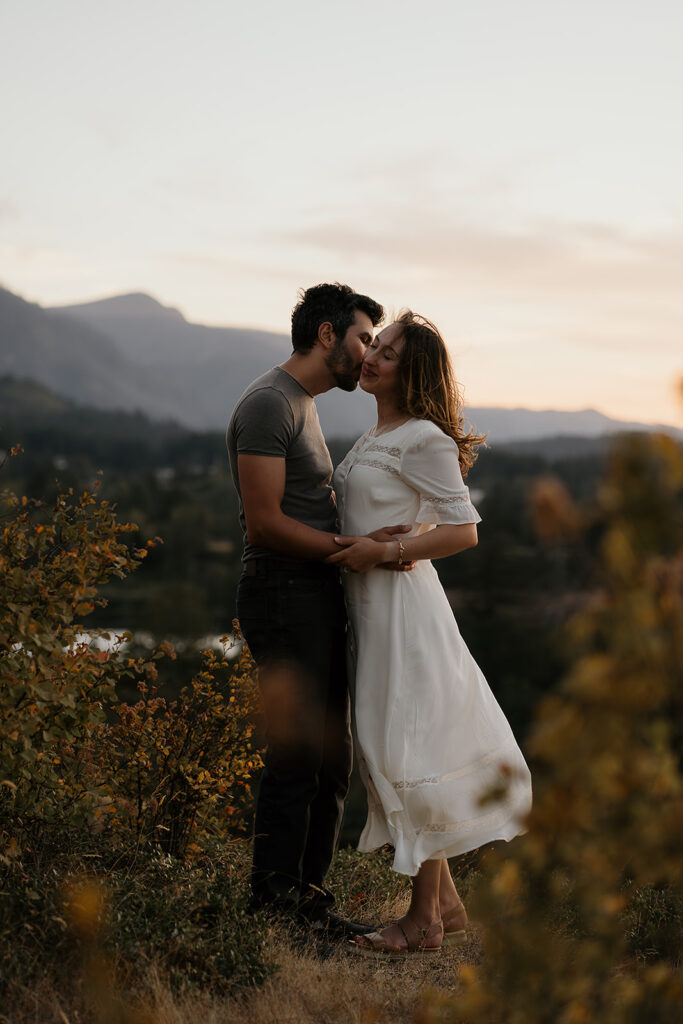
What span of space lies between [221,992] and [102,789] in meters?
1.08

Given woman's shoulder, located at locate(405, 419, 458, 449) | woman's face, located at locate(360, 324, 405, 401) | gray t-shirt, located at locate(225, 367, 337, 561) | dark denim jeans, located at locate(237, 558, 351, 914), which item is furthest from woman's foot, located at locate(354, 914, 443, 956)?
woman's face, located at locate(360, 324, 405, 401)

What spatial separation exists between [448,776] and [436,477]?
117 centimetres

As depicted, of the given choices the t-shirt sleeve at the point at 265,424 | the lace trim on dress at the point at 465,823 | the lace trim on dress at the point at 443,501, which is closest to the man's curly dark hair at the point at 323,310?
the t-shirt sleeve at the point at 265,424

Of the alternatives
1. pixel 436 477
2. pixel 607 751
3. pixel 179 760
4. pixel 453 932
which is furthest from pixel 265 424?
pixel 607 751

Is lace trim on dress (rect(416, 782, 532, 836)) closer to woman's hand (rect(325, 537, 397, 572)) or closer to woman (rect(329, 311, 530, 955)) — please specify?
woman (rect(329, 311, 530, 955))

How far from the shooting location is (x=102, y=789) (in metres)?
3.98

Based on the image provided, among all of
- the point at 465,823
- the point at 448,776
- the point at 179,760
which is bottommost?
the point at 179,760

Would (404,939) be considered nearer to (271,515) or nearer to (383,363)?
(271,515)

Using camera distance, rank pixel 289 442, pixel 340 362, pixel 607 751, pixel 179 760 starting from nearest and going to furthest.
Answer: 1. pixel 607 751
2. pixel 289 442
3. pixel 340 362
4. pixel 179 760

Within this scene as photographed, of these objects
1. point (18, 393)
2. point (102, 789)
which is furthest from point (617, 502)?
point (18, 393)

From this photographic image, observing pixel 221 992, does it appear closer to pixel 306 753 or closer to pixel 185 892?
pixel 185 892

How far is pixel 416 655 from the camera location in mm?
3932

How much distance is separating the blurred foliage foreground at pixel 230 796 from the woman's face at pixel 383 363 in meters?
1.14

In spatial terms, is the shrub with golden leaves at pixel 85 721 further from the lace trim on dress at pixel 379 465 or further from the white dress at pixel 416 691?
the lace trim on dress at pixel 379 465
